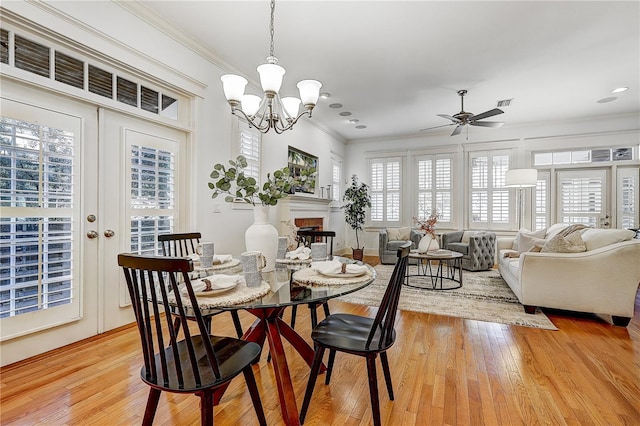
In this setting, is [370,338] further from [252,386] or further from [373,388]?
[252,386]

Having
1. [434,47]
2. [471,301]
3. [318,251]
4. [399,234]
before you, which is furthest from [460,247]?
[318,251]

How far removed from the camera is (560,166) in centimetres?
608

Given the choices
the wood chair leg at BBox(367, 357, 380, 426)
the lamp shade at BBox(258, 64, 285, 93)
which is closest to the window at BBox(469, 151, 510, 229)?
the lamp shade at BBox(258, 64, 285, 93)

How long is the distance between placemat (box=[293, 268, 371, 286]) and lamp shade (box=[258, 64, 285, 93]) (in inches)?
54.6

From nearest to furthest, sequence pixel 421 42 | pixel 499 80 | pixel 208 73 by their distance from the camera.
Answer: pixel 421 42, pixel 208 73, pixel 499 80

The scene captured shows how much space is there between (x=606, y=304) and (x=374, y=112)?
167 inches

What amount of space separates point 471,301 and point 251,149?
3401mm

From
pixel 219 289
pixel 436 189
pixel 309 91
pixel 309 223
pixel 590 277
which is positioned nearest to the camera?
pixel 219 289

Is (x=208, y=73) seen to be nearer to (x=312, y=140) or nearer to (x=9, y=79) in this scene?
(x=9, y=79)

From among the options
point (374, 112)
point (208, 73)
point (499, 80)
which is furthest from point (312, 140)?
point (499, 80)

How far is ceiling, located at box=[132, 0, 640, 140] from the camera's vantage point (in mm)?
2795

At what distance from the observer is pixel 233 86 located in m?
2.40

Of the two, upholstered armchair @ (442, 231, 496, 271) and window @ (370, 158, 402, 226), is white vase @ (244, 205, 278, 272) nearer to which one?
upholstered armchair @ (442, 231, 496, 271)

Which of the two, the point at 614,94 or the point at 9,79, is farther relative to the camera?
the point at 614,94
